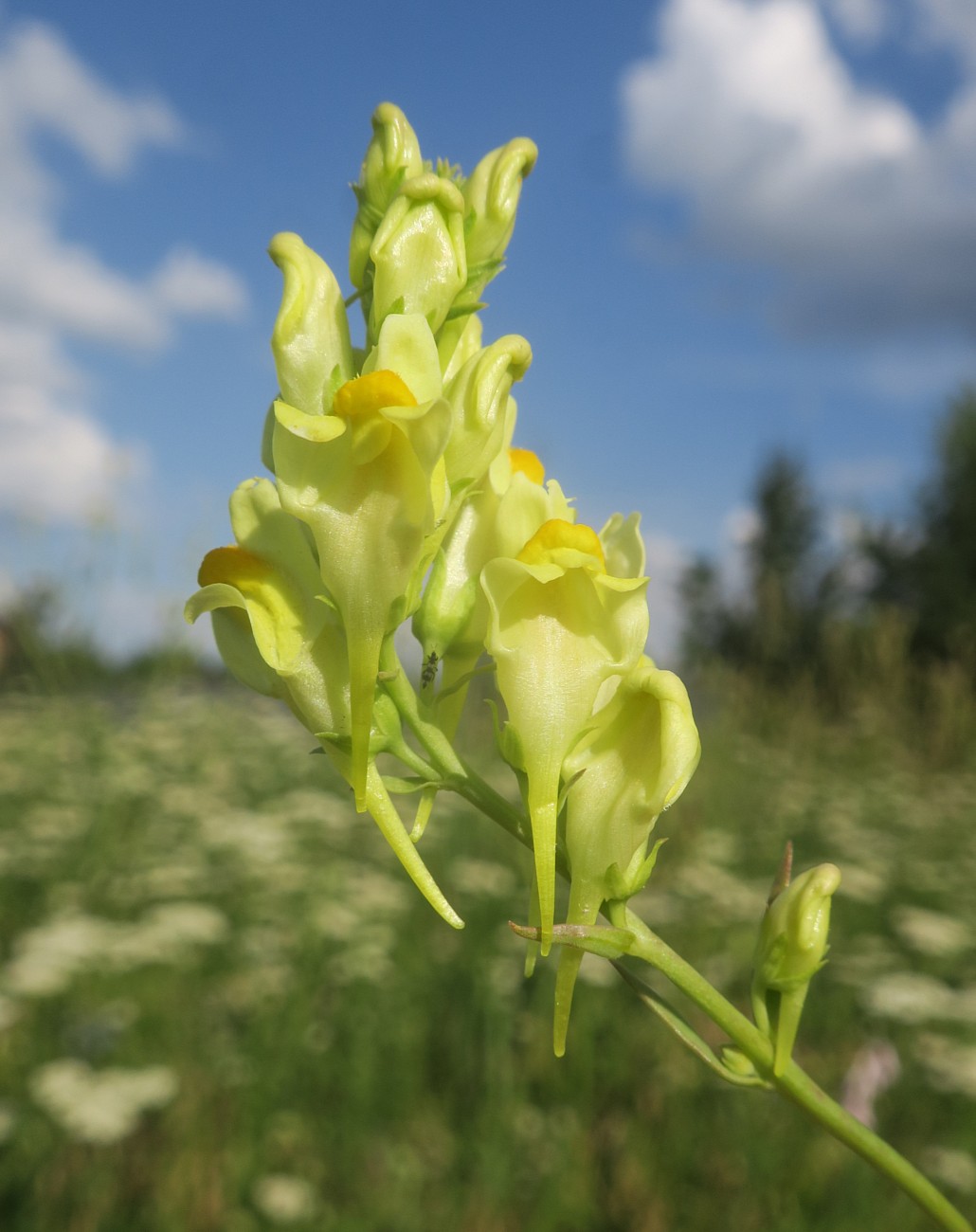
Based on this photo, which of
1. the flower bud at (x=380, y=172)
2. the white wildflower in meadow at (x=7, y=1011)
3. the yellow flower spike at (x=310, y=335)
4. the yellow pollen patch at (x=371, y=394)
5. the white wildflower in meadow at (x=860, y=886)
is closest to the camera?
the yellow pollen patch at (x=371, y=394)

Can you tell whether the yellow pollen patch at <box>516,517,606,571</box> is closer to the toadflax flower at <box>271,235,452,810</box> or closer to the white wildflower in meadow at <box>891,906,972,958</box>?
the toadflax flower at <box>271,235,452,810</box>

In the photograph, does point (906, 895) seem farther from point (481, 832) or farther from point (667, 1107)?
point (667, 1107)

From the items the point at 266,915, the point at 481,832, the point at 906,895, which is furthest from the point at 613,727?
the point at 906,895

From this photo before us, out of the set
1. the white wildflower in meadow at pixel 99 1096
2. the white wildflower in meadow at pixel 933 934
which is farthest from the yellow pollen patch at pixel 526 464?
the white wildflower in meadow at pixel 933 934

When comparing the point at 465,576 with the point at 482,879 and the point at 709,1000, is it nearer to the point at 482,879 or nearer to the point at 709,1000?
the point at 709,1000

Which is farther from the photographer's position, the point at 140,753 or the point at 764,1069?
the point at 140,753

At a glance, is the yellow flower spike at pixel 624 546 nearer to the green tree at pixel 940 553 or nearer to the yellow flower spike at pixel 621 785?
the yellow flower spike at pixel 621 785

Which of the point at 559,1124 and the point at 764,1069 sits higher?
the point at 764,1069

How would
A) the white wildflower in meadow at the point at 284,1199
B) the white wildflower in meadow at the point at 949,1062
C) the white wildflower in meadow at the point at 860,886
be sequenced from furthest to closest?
the white wildflower in meadow at the point at 860,886
the white wildflower in meadow at the point at 949,1062
the white wildflower in meadow at the point at 284,1199

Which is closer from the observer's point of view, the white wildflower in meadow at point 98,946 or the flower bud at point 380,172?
the flower bud at point 380,172
